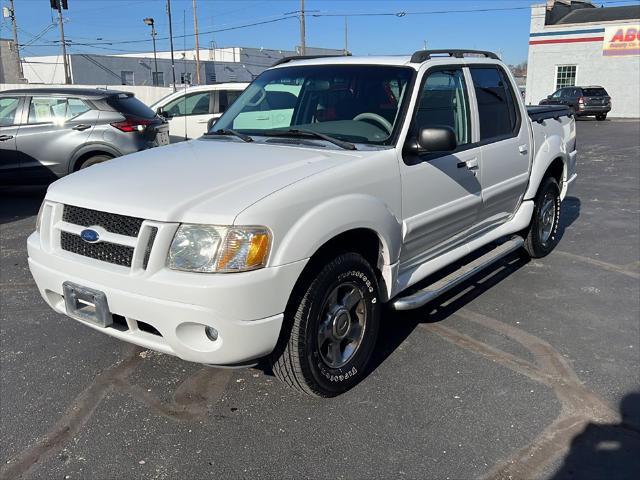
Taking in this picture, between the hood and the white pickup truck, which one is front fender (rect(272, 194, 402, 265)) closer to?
the white pickup truck

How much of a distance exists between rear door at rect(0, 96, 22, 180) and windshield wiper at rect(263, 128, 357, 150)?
6.48 meters

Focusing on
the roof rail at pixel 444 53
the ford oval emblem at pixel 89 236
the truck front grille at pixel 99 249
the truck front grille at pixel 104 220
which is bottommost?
the truck front grille at pixel 99 249

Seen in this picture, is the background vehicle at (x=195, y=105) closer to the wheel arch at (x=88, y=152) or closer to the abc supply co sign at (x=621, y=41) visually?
the wheel arch at (x=88, y=152)

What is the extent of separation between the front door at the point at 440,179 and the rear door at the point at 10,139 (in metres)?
7.28

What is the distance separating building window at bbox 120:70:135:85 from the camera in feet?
193

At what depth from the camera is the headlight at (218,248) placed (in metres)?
2.70

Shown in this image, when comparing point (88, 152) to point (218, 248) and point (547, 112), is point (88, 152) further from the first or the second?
point (218, 248)

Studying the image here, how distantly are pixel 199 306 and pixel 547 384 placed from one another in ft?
7.17

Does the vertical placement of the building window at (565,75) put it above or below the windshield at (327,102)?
below

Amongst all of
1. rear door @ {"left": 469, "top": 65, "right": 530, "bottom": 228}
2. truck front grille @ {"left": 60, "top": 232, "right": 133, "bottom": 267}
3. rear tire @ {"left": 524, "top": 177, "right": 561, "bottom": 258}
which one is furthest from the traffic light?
truck front grille @ {"left": 60, "top": 232, "right": 133, "bottom": 267}

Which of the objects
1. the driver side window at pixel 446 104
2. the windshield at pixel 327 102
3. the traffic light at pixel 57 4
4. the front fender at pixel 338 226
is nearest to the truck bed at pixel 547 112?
the driver side window at pixel 446 104

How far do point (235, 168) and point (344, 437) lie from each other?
5.12 feet

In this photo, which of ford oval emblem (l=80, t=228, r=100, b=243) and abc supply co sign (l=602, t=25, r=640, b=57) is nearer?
ford oval emblem (l=80, t=228, r=100, b=243)

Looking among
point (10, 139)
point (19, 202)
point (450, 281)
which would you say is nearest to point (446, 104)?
point (450, 281)
